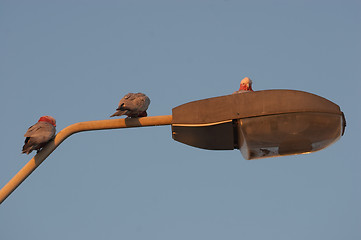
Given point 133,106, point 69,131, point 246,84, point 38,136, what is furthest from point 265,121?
point 38,136

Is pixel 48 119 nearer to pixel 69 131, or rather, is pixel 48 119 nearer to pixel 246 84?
pixel 69 131

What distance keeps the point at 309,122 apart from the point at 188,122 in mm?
1065

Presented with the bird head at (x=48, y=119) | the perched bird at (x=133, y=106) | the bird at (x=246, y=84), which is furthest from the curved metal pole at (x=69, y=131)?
the bird at (x=246, y=84)

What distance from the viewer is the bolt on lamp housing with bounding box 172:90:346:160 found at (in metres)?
4.88

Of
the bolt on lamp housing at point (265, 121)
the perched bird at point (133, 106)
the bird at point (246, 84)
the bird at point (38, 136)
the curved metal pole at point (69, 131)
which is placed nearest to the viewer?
the bolt on lamp housing at point (265, 121)

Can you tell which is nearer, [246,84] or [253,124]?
[253,124]

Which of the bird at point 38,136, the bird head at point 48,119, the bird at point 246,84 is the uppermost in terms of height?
the bird at point 246,84

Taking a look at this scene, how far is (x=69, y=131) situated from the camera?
5.51m

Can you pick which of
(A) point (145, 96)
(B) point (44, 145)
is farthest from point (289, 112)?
(B) point (44, 145)

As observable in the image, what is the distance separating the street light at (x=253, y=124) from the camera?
16.0ft

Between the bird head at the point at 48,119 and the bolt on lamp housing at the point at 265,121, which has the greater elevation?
the bird head at the point at 48,119

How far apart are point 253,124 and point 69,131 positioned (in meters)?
1.76

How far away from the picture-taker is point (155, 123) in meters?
5.42

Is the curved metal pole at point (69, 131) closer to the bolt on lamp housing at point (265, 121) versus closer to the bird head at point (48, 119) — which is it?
the bolt on lamp housing at point (265, 121)
